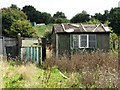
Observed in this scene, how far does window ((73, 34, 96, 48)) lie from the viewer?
67.2 feet

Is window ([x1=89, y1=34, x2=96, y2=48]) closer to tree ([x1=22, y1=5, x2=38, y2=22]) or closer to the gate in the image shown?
the gate

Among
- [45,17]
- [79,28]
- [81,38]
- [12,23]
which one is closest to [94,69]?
[81,38]

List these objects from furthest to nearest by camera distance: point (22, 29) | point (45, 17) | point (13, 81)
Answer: point (45, 17)
point (22, 29)
point (13, 81)

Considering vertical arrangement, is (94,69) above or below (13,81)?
above

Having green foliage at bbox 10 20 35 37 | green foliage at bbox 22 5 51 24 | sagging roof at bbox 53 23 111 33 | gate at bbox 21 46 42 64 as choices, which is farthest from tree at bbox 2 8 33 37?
gate at bbox 21 46 42 64

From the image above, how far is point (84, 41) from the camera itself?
20.6 meters

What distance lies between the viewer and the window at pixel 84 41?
67.2ft

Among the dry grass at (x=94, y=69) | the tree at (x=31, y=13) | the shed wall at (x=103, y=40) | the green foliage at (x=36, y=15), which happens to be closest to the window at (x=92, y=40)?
the shed wall at (x=103, y=40)

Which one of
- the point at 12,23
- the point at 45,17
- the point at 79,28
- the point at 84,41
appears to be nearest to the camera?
the point at 84,41

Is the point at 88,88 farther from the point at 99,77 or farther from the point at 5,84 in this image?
the point at 5,84

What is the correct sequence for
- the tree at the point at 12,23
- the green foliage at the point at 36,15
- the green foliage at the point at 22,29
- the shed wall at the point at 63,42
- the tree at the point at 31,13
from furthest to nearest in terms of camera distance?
the green foliage at the point at 36,15 → the tree at the point at 31,13 → the tree at the point at 12,23 → the green foliage at the point at 22,29 → the shed wall at the point at 63,42

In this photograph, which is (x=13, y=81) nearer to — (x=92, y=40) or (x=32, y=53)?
(x=32, y=53)

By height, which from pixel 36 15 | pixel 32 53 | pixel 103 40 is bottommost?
pixel 32 53

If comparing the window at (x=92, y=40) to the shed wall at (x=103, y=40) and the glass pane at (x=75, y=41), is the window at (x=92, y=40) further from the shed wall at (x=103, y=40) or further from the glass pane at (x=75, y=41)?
the glass pane at (x=75, y=41)
